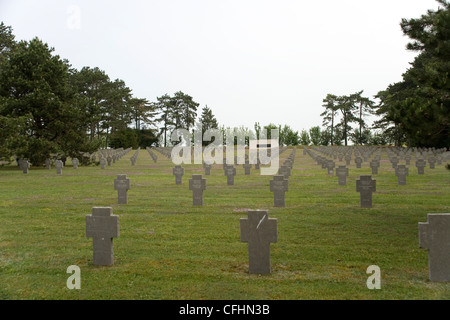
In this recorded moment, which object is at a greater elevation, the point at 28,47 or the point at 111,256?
the point at 28,47

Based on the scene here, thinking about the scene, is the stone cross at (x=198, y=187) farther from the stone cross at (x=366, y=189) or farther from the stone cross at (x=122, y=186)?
the stone cross at (x=366, y=189)

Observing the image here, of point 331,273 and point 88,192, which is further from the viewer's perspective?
point 88,192

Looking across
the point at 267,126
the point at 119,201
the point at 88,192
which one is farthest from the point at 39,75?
the point at 267,126

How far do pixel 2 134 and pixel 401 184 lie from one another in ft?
68.2

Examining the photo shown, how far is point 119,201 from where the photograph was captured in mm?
13688

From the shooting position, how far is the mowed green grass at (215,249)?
18.7 feet

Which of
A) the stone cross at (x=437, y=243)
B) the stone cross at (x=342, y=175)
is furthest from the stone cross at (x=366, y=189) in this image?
the stone cross at (x=437, y=243)

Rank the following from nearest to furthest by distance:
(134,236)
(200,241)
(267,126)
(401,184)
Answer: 1. (200,241)
2. (134,236)
3. (401,184)
4. (267,126)

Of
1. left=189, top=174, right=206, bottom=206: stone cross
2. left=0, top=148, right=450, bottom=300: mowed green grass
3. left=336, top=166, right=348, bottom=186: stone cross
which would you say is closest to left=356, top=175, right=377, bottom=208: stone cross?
left=0, top=148, right=450, bottom=300: mowed green grass

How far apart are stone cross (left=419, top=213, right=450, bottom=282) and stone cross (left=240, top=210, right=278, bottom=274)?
1.99 metres

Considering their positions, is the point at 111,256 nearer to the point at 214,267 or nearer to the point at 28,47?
the point at 214,267

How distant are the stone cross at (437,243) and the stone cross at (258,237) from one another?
1993 millimetres

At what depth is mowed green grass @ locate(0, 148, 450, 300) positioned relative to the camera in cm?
569
